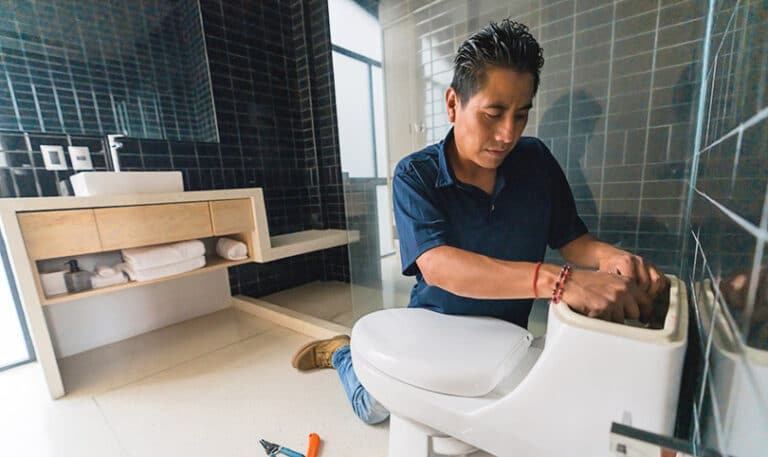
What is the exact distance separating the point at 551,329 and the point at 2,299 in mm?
2328

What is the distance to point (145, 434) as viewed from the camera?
0.99 m

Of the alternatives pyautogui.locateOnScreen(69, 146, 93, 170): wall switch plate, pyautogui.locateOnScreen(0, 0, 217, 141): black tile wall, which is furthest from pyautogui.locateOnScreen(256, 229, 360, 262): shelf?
pyautogui.locateOnScreen(69, 146, 93, 170): wall switch plate

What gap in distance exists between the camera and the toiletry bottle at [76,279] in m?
1.29

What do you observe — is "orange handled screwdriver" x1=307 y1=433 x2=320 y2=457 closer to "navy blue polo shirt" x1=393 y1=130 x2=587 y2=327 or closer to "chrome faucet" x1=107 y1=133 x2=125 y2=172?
"navy blue polo shirt" x1=393 y1=130 x2=587 y2=327

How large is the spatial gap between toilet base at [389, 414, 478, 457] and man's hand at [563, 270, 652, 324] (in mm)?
392

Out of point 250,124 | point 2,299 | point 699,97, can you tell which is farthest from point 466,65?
point 2,299

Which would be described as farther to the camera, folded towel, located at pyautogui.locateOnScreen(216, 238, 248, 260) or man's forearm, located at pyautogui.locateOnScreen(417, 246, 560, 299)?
folded towel, located at pyautogui.locateOnScreen(216, 238, 248, 260)

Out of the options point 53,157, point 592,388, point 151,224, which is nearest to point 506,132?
point 592,388

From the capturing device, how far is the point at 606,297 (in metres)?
0.43

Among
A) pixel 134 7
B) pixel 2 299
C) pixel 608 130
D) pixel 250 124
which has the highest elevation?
pixel 134 7

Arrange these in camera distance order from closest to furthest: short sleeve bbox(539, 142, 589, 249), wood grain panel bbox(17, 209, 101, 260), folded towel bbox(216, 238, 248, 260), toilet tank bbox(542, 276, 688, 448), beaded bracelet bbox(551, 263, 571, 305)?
toilet tank bbox(542, 276, 688, 448), beaded bracelet bbox(551, 263, 571, 305), short sleeve bbox(539, 142, 589, 249), wood grain panel bbox(17, 209, 101, 260), folded towel bbox(216, 238, 248, 260)

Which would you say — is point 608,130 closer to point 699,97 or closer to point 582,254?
point 699,97

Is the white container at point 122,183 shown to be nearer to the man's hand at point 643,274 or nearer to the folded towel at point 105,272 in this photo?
the folded towel at point 105,272

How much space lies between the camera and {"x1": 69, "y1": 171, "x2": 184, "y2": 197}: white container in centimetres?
127
